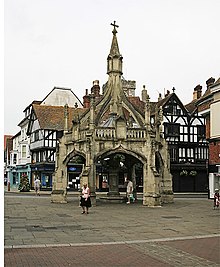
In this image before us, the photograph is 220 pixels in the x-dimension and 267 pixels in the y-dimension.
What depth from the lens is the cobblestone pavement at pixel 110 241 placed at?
8.60 meters

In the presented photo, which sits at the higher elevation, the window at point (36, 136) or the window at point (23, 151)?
the window at point (36, 136)

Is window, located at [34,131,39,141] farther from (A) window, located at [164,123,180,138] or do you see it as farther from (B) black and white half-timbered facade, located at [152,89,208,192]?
(A) window, located at [164,123,180,138]

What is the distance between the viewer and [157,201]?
23.4 m

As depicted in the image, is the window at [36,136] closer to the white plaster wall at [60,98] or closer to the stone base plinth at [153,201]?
the white plaster wall at [60,98]

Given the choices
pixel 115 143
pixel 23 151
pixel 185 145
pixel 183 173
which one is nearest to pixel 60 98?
pixel 23 151

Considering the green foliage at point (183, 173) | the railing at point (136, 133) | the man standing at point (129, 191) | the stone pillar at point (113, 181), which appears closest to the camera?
the railing at point (136, 133)

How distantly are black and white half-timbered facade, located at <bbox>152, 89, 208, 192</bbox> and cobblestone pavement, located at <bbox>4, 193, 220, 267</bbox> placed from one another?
101 feet

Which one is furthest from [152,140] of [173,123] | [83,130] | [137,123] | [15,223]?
[173,123]

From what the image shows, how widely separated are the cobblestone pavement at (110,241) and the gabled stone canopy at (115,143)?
693cm

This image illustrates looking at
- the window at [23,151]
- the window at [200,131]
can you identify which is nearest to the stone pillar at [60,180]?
the window at [200,131]

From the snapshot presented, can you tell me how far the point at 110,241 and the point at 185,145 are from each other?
125 feet

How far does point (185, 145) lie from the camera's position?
4822 centimetres

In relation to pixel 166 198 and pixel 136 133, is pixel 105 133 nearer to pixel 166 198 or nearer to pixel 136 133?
pixel 136 133

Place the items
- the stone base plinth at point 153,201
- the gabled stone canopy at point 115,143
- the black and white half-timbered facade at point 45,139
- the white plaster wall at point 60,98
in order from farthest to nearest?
the white plaster wall at point 60,98 < the black and white half-timbered facade at point 45,139 < the gabled stone canopy at point 115,143 < the stone base plinth at point 153,201
